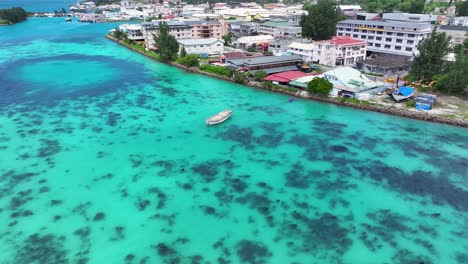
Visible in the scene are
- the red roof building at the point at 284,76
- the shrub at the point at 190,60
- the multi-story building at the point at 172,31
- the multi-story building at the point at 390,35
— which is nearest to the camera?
the red roof building at the point at 284,76

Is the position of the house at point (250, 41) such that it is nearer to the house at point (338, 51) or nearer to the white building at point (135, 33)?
the house at point (338, 51)

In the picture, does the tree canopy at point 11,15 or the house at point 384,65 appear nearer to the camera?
the house at point 384,65

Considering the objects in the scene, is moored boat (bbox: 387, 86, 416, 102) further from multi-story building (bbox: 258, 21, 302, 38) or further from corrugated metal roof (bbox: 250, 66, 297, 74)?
multi-story building (bbox: 258, 21, 302, 38)

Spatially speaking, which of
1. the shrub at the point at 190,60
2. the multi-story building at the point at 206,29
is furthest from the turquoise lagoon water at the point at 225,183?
the multi-story building at the point at 206,29

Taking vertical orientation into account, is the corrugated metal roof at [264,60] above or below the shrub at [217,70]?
above

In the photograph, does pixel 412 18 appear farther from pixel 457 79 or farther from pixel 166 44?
pixel 166 44

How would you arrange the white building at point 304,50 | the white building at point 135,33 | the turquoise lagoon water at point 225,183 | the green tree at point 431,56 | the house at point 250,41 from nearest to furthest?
Answer: the turquoise lagoon water at point 225,183
the green tree at point 431,56
the white building at point 304,50
the house at point 250,41
the white building at point 135,33

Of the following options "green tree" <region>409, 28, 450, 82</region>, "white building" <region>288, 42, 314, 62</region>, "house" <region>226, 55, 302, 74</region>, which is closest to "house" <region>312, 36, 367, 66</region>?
"white building" <region>288, 42, 314, 62</region>

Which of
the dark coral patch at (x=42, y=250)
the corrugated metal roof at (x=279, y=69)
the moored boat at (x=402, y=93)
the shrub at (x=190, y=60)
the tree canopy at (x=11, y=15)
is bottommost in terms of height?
the dark coral patch at (x=42, y=250)
